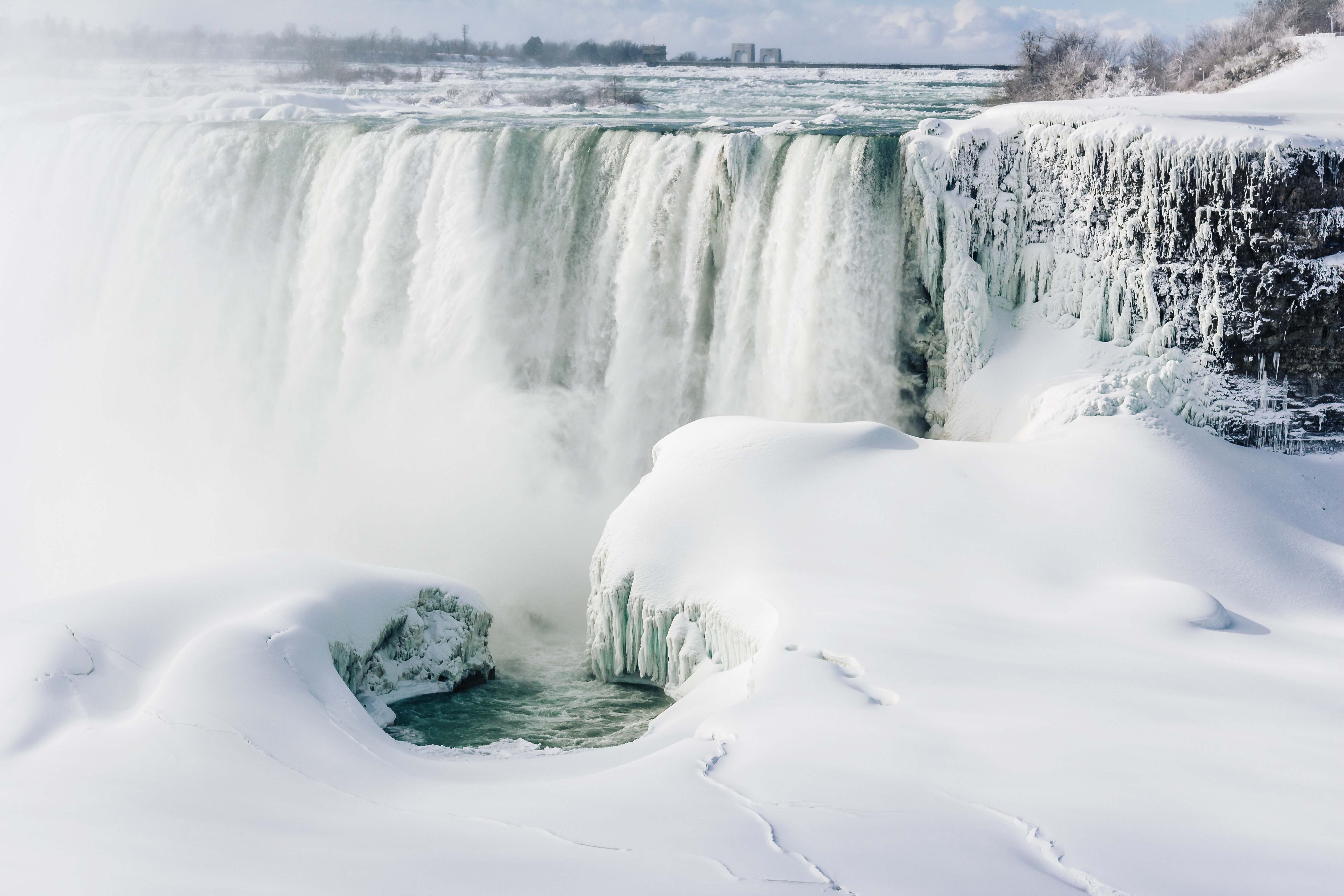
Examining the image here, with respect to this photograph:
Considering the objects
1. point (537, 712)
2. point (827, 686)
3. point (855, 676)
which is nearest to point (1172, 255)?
point (855, 676)

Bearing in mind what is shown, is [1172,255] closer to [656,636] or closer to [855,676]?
[656,636]

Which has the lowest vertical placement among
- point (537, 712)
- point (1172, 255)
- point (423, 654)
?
point (537, 712)

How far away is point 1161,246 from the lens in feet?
37.3

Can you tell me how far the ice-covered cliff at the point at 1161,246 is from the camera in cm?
1094

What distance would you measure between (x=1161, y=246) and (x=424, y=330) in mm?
9661

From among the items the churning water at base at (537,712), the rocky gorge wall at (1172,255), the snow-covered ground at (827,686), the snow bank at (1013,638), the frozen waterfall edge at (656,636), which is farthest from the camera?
the rocky gorge wall at (1172,255)

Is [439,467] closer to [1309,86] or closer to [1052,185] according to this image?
[1052,185]

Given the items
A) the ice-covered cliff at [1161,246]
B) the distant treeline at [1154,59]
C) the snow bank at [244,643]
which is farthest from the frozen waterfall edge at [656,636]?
the distant treeline at [1154,59]

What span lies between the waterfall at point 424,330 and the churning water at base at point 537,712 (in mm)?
2539

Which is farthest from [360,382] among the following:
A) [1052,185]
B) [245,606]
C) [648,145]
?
[1052,185]

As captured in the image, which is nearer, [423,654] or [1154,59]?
[423,654]

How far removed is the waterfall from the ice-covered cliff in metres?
0.90

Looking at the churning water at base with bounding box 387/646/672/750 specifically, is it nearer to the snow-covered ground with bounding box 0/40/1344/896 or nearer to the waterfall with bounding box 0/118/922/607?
the snow-covered ground with bounding box 0/40/1344/896

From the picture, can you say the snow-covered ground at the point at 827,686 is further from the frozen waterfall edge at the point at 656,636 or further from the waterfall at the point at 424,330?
the waterfall at the point at 424,330
